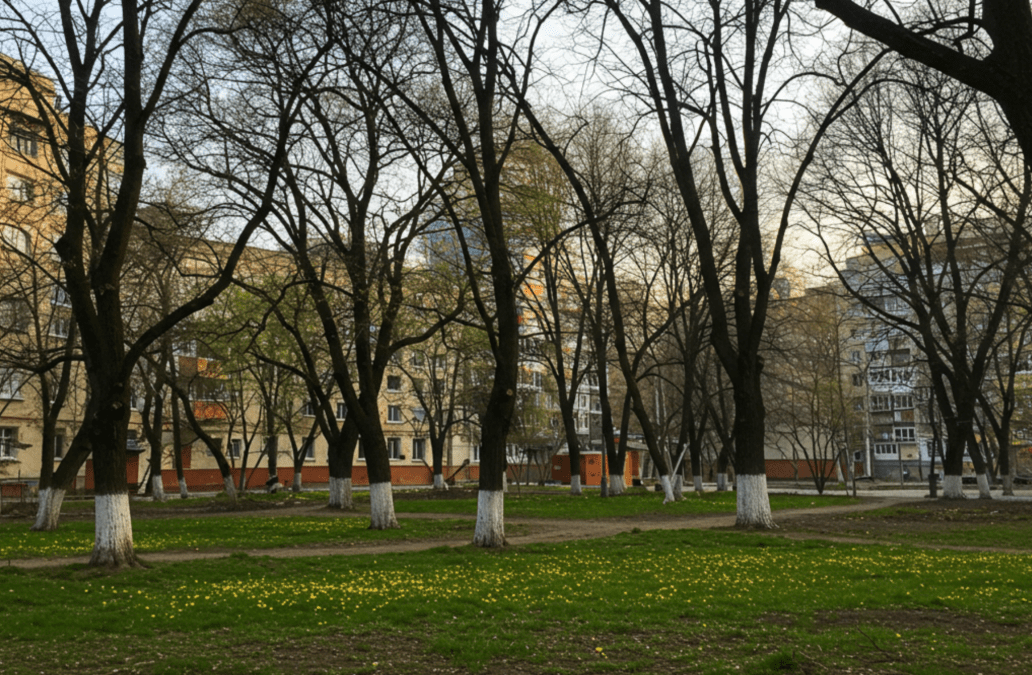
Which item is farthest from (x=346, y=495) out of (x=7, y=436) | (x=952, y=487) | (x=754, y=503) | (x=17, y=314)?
(x=7, y=436)

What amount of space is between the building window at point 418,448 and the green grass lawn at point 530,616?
181 ft

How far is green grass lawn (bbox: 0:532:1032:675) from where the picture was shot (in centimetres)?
741

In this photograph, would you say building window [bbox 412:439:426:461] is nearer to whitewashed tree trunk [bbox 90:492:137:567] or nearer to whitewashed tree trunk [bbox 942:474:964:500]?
whitewashed tree trunk [bbox 942:474:964:500]

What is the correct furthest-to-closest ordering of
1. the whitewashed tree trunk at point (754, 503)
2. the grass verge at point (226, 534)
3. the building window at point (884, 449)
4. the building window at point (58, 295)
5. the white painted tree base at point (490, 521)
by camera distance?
the building window at point (884, 449)
the building window at point (58, 295)
the whitewashed tree trunk at point (754, 503)
the grass verge at point (226, 534)
the white painted tree base at point (490, 521)

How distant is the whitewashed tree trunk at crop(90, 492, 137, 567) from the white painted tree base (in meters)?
5.96

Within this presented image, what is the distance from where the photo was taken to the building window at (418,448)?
69.2 meters

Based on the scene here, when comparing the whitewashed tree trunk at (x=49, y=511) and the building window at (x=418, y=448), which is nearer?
the whitewashed tree trunk at (x=49, y=511)

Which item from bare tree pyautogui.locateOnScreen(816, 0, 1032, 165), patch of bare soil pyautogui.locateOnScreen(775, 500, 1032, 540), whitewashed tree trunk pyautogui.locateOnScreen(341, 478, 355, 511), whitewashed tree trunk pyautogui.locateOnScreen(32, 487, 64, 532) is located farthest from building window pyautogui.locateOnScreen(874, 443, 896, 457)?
bare tree pyautogui.locateOnScreen(816, 0, 1032, 165)

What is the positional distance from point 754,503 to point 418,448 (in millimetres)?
52282

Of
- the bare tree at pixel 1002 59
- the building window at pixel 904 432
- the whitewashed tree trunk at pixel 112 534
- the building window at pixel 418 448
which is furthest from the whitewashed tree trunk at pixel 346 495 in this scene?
the building window at pixel 904 432

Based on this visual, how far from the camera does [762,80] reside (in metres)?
20.1

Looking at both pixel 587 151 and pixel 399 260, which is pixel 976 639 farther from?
pixel 587 151

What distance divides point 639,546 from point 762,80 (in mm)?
11158

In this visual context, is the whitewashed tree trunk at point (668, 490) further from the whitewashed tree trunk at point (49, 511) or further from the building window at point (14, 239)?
the building window at point (14, 239)
